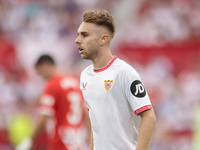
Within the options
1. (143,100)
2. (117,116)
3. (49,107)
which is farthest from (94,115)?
(49,107)

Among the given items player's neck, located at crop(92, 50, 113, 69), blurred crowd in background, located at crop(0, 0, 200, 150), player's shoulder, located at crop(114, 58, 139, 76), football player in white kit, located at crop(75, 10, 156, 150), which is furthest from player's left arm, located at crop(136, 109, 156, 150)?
blurred crowd in background, located at crop(0, 0, 200, 150)

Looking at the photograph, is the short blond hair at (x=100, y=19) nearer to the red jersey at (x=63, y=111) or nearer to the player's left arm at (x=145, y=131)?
the player's left arm at (x=145, y=131)

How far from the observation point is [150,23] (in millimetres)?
10367

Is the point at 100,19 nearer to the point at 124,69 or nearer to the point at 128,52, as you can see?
the point at 124,69

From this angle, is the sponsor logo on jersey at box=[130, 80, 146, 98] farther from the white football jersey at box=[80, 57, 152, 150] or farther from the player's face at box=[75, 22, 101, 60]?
the player's face at box=[75, 22, 101, 60]

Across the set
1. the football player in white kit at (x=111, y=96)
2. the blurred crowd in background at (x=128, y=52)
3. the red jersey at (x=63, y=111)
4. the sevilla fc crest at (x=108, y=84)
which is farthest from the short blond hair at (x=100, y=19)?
the blurred crowd in background at (x=128, y=52)

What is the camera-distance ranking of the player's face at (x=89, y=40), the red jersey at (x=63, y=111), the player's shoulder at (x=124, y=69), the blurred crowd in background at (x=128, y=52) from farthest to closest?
the blurred crowd in background at (x=128, y=52), the red jersey at (x=63, y=111), the player's face at (x=89, y=40), the player's shoulder at (x=124, y=69)

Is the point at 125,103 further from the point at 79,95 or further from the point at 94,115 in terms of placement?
the point at 79,95

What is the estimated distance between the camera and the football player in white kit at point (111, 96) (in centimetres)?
239

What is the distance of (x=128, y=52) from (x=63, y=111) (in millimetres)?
5334

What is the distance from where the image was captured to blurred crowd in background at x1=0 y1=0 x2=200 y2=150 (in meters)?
9.46

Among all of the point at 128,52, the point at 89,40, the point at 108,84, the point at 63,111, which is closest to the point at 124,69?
the point at 108,84

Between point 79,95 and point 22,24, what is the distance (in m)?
6.39

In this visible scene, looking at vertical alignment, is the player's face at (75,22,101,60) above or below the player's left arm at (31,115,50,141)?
above
